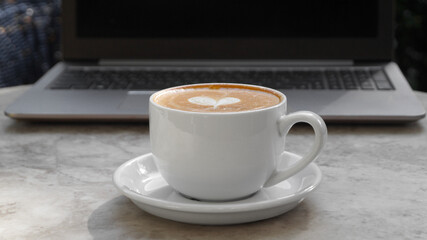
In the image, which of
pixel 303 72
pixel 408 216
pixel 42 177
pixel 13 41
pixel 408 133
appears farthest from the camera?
pixel 13 41

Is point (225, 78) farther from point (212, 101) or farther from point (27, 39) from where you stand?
point (27, 39)

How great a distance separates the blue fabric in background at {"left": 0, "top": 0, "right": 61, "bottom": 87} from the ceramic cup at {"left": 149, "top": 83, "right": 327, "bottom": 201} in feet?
3.15

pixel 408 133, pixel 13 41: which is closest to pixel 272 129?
pixel 408 133

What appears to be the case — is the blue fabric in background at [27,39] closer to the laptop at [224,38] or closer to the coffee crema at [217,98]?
the laptop at [224,38]

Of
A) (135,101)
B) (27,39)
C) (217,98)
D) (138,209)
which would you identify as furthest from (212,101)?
(27,39)

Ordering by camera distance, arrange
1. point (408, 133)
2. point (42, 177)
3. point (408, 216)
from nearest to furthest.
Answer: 1. point (408, 216)
2. point (42, 177)
3. point (408, 133)

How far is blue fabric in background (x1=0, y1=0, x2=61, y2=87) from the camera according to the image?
1322 millimetres

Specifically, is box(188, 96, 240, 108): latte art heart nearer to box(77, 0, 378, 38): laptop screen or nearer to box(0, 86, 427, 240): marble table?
box(0, 86, 427, 240): marble table

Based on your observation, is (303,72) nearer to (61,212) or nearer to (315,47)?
(315,47)

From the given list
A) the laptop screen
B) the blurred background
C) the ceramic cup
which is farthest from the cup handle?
the blurred background

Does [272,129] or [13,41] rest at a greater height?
[272,129]

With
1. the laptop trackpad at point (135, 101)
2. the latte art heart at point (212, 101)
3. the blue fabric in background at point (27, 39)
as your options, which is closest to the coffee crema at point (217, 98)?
the latte art heart at point (212, 101)

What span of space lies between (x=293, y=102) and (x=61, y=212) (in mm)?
417

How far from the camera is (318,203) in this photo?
19.2 inches
